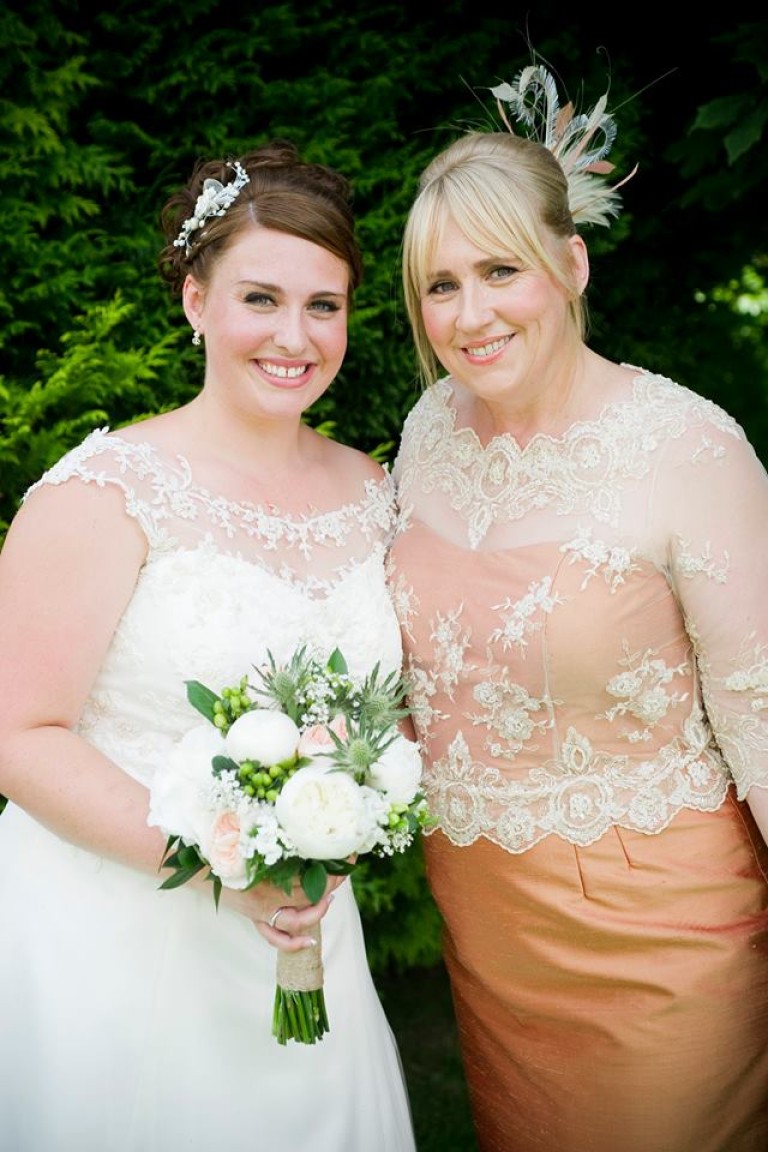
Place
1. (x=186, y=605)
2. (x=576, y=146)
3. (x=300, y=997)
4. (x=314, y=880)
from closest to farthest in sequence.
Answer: (x=314, y=880) → (x=300, y=997) → (x=186, y=605) → (x=576, y=146)

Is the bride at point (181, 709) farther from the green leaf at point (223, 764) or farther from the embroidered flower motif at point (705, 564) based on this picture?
the embroidered flower motif at point (705, 564)

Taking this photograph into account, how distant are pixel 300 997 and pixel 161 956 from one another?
431 millimetres

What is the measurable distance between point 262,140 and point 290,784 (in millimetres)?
2738

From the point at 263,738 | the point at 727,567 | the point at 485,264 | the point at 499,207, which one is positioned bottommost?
the point at 263,738

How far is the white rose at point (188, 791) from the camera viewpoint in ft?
7.61

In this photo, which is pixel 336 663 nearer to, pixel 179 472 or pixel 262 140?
pixel 179 472

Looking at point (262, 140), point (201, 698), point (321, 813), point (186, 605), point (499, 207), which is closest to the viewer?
point (321, 813)

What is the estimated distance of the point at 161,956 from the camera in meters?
2.83

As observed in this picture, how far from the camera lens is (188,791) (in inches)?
92.4

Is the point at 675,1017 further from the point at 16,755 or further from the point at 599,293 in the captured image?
the point at 599,293

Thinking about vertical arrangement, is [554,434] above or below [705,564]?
above

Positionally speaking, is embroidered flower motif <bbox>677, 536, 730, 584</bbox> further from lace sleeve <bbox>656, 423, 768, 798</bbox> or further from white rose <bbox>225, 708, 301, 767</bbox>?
white rose <bbox>225, 708, 301, 767</bbox>

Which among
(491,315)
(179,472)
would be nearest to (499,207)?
(491,315)

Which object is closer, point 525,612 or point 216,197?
point 525,612
